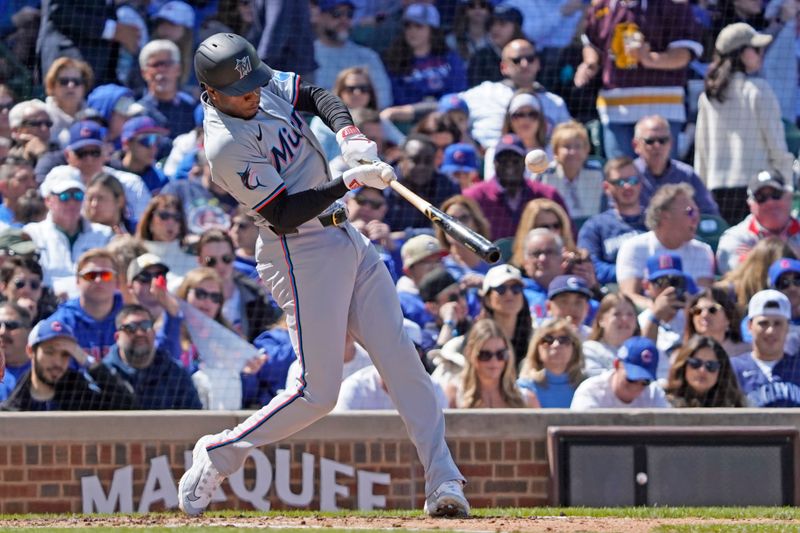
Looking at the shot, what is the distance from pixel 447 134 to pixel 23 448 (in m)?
4.14

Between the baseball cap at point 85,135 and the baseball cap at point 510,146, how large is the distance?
8.41ft

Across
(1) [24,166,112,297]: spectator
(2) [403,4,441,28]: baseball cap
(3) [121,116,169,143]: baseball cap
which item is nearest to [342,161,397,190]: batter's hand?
(1) [24,166,112,297]: spectator

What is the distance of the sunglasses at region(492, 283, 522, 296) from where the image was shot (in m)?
8.17

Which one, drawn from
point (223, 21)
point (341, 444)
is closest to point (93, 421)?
point (341, 444)

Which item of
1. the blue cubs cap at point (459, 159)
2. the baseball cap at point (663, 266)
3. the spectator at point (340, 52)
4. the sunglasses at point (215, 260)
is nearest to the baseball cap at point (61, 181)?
the sunglasses at point (215, 260)

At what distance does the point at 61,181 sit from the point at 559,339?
3.28m

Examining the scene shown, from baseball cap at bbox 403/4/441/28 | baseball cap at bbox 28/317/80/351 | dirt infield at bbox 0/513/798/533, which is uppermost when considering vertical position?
baseball cap at bbox 403/4/441/28

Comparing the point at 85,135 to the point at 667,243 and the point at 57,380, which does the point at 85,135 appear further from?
the point at 667,243

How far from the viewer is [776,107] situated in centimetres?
1010

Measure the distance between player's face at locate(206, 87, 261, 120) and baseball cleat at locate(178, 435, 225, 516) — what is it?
120 centimetres

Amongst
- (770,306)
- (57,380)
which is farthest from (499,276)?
(57,380)

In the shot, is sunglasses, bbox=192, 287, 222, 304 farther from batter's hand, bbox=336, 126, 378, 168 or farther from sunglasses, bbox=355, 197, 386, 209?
batter's hand, bbox=336, 126, 378, 168

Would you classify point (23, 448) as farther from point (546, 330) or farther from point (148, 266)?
point (546, 330)

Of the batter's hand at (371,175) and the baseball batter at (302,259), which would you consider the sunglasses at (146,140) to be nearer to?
the baseball batter at (302,259)
